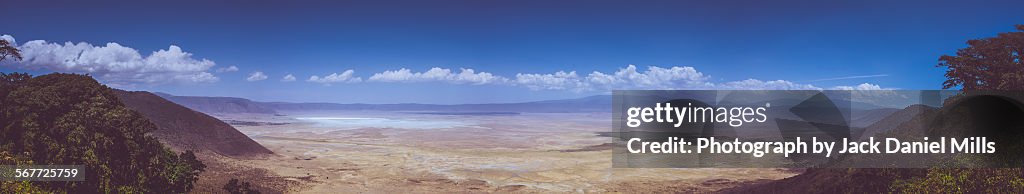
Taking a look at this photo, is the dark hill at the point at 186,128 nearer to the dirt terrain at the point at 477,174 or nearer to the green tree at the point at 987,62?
the dirt terrain at the point at 477,174

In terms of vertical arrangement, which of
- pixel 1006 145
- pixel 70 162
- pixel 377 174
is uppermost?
pixel 1006 145

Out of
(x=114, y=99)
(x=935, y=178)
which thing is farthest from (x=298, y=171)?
(x=935, y=178)

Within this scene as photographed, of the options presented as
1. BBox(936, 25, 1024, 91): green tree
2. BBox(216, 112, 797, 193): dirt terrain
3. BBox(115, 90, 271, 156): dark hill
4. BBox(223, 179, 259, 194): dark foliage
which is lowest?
BBox(216, 112, 797, 193): dirt terrain

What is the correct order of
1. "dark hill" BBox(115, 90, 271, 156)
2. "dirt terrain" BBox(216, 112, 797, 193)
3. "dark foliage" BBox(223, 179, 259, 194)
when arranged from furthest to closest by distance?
1. "dark hill" BBox(115, 90, 271, 156)
2. "dirt terrain" BBox(216, 112, 797, 193)
3. "dark foliage" BBox(223, 179, 259, 194)

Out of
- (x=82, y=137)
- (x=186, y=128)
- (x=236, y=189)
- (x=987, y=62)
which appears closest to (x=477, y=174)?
(x=236, y=189)

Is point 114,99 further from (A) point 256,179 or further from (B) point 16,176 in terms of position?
(A) point 256,179

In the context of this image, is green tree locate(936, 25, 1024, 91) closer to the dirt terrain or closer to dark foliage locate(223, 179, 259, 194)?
the dirt terrain

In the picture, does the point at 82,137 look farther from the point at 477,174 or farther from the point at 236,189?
the point at 477,174

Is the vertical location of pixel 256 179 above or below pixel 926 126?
below

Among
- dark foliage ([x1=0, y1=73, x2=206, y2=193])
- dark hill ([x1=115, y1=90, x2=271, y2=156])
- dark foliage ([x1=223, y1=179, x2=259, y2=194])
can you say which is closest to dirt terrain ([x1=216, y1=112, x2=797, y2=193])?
dark hill ([x1=115, y1=90, x2=271, y2=156])
